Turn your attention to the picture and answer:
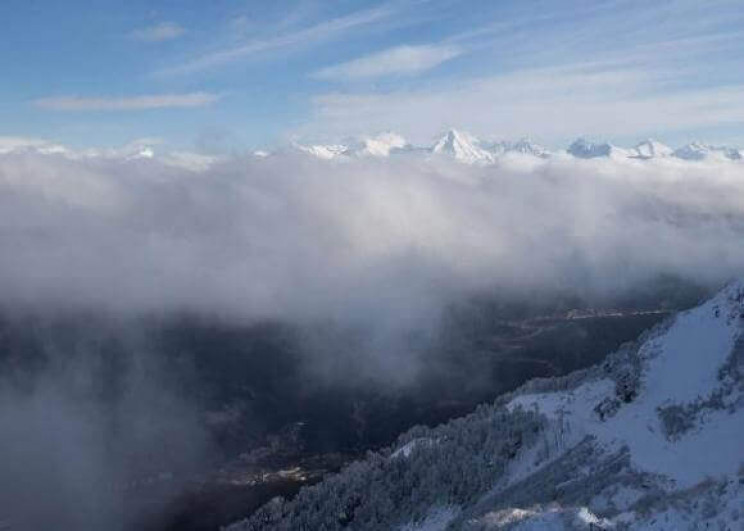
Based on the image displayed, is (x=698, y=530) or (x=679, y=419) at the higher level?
(x=698, y=530)

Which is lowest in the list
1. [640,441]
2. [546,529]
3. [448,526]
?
[448,526]

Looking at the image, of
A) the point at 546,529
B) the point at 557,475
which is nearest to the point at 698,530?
the point at 546,529

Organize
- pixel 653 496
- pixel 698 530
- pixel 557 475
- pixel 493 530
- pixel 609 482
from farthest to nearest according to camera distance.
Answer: pixel 557 475
pixel 609 482
pixel 653 496
pixel 493 530
pixel 698 530

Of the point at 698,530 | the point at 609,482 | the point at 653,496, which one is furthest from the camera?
the point at 609,482

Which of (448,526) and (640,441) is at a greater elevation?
(640,441)

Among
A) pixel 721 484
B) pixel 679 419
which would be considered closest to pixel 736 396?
pixel 679 419

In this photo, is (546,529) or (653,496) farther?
(653,496)

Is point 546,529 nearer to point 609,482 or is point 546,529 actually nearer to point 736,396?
point 609,482

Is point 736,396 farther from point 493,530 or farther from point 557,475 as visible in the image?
point 493,530

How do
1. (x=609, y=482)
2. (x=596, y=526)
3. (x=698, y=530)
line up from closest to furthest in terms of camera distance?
(x=698, y=530)
(x=596, y=526)
(x=609, y=482)
